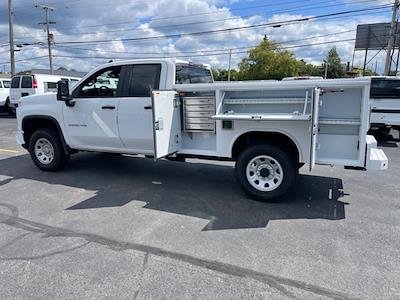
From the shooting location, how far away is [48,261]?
11.2 ft

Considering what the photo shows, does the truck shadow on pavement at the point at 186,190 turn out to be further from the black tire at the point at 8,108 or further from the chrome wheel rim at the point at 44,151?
the black tire at the point at 8,108

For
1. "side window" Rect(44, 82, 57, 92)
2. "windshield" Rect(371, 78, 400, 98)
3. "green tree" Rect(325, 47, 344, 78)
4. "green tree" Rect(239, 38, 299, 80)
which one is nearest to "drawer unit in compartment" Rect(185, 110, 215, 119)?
"windshield" Rect(371, 78, 400, 98)

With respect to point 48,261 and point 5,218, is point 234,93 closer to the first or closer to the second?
point 48,261

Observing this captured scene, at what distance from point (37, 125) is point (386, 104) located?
9.57 m

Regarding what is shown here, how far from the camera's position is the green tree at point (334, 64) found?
72.6 meters

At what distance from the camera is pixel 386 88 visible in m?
10.3

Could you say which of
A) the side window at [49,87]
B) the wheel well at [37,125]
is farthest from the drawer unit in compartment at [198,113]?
the side window at [49,87]

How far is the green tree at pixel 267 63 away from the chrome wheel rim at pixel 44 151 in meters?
46.9

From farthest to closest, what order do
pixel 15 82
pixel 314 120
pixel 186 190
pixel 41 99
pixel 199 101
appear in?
pixel 15 82
pixel 41 99
pixel 186 190
pixel 199 101
pixel 314 120

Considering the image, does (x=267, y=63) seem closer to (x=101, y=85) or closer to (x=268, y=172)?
(x=101, y=85)

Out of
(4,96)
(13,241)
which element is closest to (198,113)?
(13,241)

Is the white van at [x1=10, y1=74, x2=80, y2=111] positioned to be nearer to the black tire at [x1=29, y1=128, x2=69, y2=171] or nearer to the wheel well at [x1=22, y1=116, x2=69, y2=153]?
the wheel well at [x1=22, y1=116, x2=69, y2=153]

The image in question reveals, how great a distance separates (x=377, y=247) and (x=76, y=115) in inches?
203

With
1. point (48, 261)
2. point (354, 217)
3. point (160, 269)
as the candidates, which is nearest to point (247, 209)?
point (354, 217)
